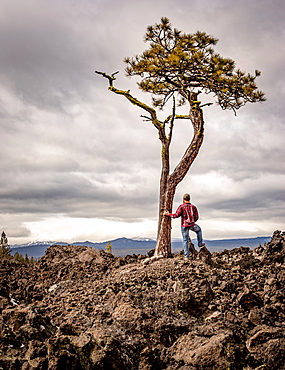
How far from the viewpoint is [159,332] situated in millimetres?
8906

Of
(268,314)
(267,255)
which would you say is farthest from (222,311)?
(267,255)

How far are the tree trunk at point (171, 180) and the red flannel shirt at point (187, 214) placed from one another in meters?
1.32

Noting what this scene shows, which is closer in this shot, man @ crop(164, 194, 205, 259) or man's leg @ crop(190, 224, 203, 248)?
man @ crop(164, 194, 205, 259)

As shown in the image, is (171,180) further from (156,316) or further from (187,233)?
(156,316)

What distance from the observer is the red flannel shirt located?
46.4 feet

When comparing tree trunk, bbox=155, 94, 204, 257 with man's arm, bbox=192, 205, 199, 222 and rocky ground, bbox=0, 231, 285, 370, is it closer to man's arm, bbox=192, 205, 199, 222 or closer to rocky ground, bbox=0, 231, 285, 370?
rocky ground, bbox=0, 231, 285, 370

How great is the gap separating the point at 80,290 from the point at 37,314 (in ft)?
12.1

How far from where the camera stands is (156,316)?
9.57m

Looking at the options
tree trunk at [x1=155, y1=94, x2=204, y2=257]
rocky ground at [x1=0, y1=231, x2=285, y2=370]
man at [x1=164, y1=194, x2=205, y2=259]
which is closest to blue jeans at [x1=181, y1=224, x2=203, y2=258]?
man at [x1=164, y1=194, x2=205, y2=259]

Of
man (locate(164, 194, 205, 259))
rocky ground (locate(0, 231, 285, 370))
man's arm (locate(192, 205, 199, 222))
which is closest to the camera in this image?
rocky ground (locate(0, 231, 285, 370))

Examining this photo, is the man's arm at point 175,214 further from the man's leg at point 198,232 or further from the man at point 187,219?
the man's leg at point 198,232

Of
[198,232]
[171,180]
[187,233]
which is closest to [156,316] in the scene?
[187,233]

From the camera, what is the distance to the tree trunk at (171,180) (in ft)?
50.1

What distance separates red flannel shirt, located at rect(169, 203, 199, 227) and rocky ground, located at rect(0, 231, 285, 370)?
1.48m
